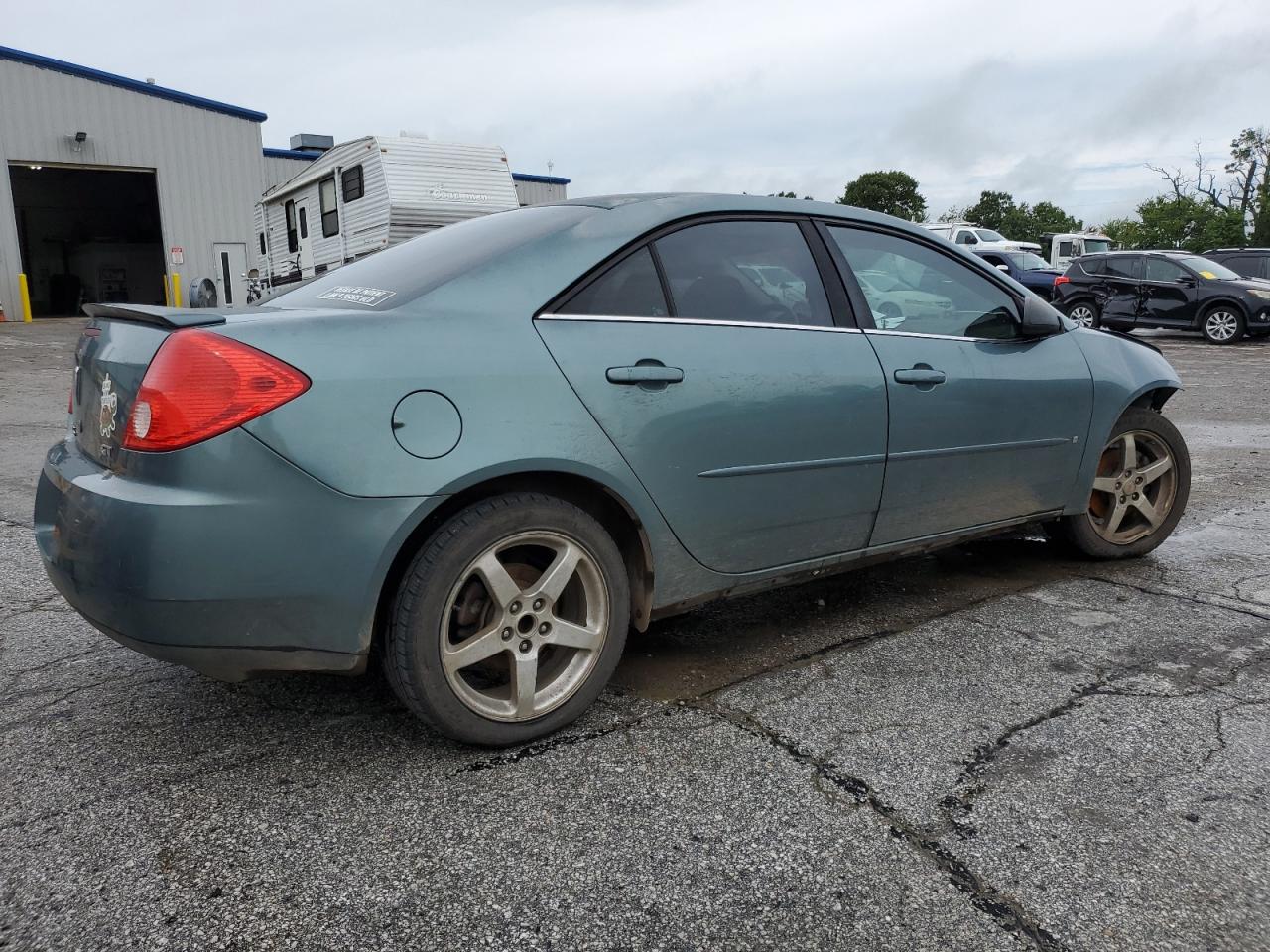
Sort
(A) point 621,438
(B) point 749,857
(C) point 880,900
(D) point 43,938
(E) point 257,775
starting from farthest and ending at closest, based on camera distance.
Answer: (A) point 621,438 < (E) point 257,775 < (B) point 749,857 < (C) point 880,900 < (D) point 43,938

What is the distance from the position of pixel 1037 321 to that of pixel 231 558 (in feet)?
9.67

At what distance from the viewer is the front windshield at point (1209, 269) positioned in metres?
17.4

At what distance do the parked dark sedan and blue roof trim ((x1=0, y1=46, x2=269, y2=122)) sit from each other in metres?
19.6

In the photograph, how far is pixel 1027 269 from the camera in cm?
2450

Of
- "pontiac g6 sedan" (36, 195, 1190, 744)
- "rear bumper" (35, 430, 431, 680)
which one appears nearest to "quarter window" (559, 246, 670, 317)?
"pontiac g6 sedan" (36, 195, 1190, 744)

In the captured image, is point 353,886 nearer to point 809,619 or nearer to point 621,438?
point 621,438

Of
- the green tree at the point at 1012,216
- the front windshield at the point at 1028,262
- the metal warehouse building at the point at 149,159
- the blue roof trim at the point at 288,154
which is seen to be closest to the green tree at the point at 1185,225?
the green tree at the point at 1012,216

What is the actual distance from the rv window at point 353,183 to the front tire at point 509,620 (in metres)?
14.1

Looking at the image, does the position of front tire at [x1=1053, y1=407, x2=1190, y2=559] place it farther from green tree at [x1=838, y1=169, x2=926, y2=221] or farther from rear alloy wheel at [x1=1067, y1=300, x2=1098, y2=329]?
green tree at [x1=838, y1=169, x2=926, y2=221]

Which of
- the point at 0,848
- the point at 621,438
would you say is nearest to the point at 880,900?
the point at 621,438

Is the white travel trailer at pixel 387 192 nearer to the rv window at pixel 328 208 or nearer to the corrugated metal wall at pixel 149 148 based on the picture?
the rv window at pixel 328 208

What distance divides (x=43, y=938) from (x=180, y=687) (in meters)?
1.18

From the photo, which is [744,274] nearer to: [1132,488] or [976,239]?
[1132,488]

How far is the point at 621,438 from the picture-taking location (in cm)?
264
